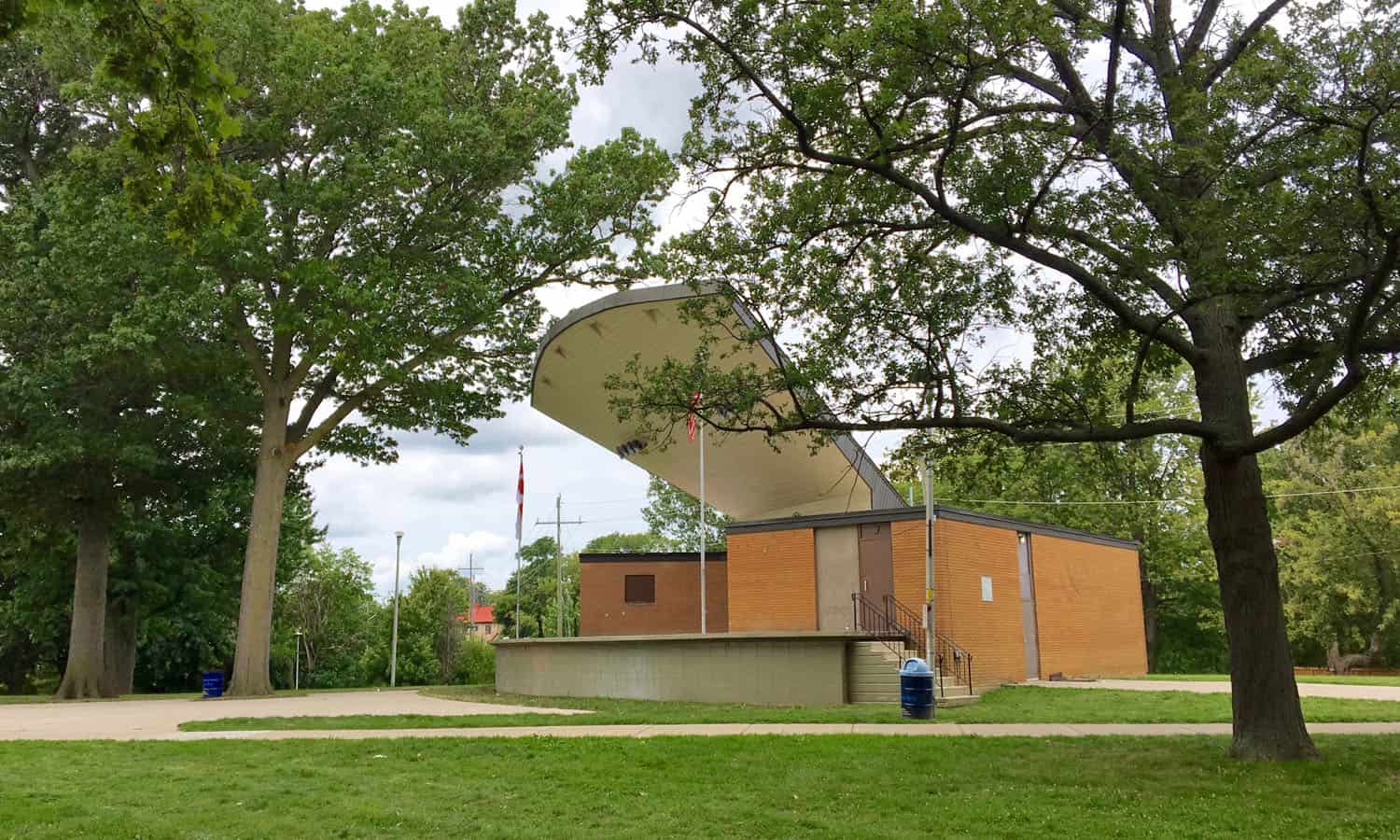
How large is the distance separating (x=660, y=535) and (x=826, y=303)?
58.5m

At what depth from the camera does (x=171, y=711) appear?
61.9 feet

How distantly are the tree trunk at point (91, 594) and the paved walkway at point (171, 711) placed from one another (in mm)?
3553

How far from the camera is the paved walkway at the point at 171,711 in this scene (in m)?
14.8

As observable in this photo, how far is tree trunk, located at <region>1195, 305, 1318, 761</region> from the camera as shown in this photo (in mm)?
10365

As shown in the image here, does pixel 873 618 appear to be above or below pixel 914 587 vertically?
below

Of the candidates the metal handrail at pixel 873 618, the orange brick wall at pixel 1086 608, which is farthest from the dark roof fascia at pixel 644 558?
the orange brick wall at pixel 1086 608

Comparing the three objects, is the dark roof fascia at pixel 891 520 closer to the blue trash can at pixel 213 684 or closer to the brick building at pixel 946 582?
the brick building at pixel 946 582

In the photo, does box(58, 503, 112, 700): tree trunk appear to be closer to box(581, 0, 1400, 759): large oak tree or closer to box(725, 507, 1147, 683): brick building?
box(725, 507, 1147, 683): brick building

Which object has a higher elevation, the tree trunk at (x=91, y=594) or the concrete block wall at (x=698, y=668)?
the tree trunk at (x=91, y=594)

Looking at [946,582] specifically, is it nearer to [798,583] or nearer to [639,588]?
[798,583]

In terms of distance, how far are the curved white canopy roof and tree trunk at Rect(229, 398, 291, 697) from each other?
22.4 feet

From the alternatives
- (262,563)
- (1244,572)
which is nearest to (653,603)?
(262,563)

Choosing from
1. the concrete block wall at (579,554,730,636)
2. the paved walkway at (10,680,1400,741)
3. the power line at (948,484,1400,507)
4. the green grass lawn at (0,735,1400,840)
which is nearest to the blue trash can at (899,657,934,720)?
the paved walkway at (10,680,1400,741)

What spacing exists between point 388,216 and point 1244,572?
828 inches
